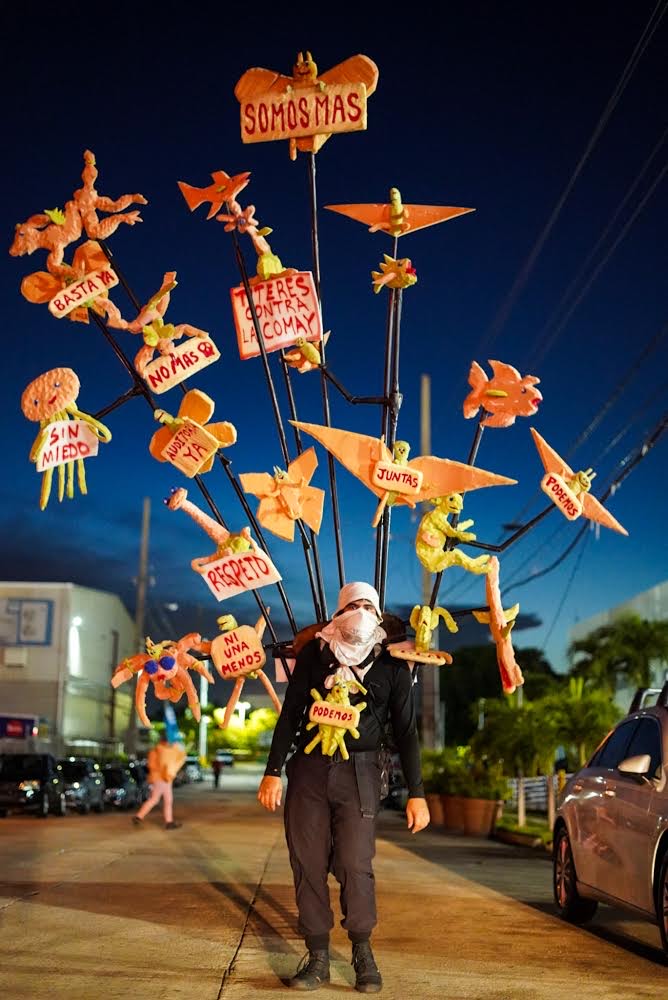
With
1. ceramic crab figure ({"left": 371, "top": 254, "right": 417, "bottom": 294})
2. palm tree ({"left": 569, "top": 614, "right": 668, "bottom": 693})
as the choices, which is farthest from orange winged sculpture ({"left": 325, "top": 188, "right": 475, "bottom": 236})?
palm tree ({"left": 569, "top": 614, "right": 668, "bottom": 693})

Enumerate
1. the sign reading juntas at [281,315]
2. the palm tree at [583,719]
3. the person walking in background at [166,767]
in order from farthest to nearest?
the palm tree at [583,719] < the person walking in background at [166,767] < the sign reading juntas at [281,315]

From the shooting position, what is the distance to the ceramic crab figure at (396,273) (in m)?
7.29

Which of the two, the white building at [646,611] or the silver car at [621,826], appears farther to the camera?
the white building at [646,611]

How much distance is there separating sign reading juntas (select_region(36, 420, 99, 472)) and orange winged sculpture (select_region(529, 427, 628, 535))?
254 centimetres

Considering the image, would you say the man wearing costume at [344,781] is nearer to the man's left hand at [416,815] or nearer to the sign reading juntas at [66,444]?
the man's left hand at [416,815]

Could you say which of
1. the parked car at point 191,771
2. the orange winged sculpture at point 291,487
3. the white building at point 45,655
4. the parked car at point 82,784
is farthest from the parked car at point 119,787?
the orange winged sculpture at point 291,487

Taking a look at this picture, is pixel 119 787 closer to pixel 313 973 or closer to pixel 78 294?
pixel 313 973

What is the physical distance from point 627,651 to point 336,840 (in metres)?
40.5

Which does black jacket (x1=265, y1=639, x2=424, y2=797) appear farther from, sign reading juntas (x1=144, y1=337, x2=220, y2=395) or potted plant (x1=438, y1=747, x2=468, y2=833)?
potted plant (x1=438, y1=747, x2=468, y2=833)

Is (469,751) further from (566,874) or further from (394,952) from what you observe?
(394,952)

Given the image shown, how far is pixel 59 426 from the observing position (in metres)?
7.00

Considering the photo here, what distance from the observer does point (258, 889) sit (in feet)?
38.4

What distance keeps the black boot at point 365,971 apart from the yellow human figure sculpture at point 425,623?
159 cm

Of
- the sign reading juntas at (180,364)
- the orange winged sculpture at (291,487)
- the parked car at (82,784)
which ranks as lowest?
the parked car at (82,784)
